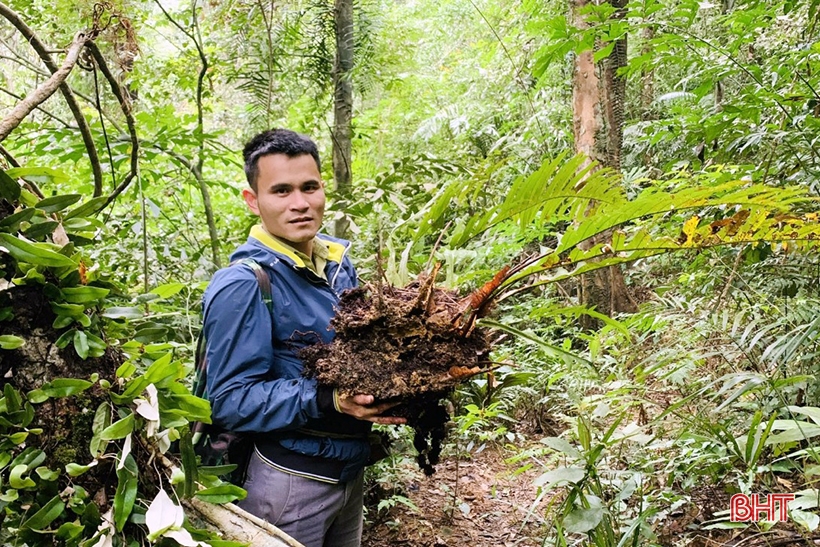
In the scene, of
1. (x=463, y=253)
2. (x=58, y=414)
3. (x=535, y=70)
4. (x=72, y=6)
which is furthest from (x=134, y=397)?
(x=72, y=6)

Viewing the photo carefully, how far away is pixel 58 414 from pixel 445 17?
35.0ft

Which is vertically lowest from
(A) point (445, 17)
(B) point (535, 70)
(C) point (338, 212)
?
(C) point (338, 212)

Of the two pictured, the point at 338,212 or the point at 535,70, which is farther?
the point at 338,212

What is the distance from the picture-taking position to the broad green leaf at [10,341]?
2.25 feet

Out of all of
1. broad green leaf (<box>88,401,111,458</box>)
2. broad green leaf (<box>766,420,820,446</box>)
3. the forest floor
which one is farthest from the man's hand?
the forest floor

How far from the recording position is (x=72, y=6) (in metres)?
4.25

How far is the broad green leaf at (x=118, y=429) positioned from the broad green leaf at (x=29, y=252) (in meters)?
0.23

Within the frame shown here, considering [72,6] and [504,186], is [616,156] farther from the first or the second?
[72,6]

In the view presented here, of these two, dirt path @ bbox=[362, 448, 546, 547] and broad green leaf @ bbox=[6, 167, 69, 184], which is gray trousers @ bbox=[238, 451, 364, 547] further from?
dirt path @ bbox=[362, 448, 546, 547]

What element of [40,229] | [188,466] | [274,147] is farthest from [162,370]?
[274,147]

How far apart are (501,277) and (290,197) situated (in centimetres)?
80


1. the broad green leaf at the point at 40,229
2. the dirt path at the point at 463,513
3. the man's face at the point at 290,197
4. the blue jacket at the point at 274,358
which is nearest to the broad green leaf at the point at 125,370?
the broad green leaf at the point at 40,229

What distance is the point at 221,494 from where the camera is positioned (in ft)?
2.73

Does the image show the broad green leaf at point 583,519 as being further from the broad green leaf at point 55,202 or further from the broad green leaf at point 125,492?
the broad green leaf at point 55,202
